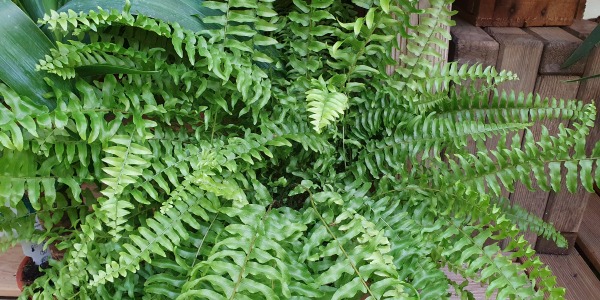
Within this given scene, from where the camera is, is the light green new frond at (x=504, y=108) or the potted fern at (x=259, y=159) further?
the light green new frond at (x=504, y=108)

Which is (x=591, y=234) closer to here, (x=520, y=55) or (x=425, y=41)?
(x=520, y=55)

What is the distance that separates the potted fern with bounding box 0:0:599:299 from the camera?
0.79 metres

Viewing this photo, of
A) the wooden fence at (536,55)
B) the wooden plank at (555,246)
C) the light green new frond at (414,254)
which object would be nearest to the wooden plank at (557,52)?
the wooden fence at (536,55)

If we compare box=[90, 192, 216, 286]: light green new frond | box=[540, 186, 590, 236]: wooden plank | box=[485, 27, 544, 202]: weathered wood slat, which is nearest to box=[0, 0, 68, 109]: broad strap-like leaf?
box=[90, 192, 216, 286]: light green new frond

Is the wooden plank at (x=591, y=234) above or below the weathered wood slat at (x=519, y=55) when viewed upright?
below

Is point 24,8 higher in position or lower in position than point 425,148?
higher

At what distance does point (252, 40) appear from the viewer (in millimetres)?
1000

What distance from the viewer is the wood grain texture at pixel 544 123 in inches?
54.7

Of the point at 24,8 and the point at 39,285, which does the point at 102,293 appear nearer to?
the point at 39,285

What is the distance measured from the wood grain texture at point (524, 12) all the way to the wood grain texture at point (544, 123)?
190 mm

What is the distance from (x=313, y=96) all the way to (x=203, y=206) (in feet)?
0.94

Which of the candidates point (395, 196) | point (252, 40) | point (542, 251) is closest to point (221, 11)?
point (252, 40)

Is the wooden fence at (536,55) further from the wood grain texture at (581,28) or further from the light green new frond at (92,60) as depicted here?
the light green new frond at (92,60)

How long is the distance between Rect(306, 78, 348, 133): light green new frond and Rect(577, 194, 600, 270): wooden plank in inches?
50.5
